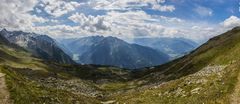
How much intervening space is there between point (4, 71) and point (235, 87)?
128ft

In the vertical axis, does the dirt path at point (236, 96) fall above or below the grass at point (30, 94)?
below

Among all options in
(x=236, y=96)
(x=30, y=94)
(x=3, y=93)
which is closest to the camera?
(x=3, y=93)

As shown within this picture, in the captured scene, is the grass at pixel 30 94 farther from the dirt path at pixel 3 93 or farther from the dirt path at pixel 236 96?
the dirt path at pixel 236 96

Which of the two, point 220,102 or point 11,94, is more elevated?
point 11,94

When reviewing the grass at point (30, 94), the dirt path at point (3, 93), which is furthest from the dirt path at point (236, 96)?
the dirt path at point (3, 93)

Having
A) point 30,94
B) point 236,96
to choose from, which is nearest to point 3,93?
point 30,94

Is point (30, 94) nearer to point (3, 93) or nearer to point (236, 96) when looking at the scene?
point (3, 93)

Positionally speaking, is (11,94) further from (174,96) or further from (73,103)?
(174,96)

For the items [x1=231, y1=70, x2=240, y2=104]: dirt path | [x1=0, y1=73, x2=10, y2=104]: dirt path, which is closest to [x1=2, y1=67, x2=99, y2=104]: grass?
[x1=0, y1=73, x2=10, y2=104]: dirt path

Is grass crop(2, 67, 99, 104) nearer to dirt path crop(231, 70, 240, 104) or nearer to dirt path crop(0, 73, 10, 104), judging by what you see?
dirt path crop(0, 73, 10, 104)

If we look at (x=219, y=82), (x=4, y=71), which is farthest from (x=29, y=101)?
(x=219, y=82)

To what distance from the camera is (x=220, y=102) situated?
171 ft

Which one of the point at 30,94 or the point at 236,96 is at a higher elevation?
the point at 30,94

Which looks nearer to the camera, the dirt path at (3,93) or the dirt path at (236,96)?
the dirt path at (3,93)
